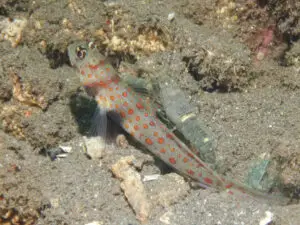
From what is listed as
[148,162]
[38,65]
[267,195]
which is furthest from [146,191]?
[38,65]

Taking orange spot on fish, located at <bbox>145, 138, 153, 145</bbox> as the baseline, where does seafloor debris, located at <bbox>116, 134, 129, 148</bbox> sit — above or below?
below

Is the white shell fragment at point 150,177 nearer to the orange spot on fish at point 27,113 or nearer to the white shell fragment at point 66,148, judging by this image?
the white shell fragment at point 66,148

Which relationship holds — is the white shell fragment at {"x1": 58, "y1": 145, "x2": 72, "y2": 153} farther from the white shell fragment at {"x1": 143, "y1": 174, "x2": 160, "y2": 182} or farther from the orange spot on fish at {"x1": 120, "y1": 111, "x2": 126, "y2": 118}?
the white shell fragment at {"x1": 143, "y1": 174, "x2": 160, "y2": 182}

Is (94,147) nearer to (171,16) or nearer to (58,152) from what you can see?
(58,152)

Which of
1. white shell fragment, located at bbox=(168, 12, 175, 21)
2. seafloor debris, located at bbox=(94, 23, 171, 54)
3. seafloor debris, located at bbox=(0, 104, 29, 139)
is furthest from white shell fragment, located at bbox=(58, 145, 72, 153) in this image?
white shell fragment, located at bbox=(168, 12, 175, 21)

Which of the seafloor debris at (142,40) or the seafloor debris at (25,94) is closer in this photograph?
the seafloor debris at (25,94)

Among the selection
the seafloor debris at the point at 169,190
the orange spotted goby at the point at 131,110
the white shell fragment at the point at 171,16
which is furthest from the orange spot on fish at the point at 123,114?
the white shell fragment at the point at 171,16
